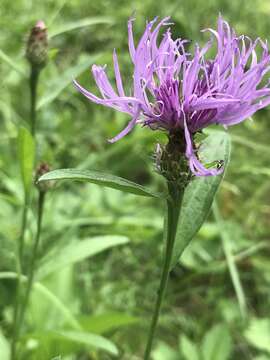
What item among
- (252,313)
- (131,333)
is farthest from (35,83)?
(252,313)

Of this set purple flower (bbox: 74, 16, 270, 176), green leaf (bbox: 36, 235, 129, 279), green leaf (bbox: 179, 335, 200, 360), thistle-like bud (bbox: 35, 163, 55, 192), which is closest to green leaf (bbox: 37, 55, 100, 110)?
thistle-like bud (bbox: 35, 163, 55, 192)

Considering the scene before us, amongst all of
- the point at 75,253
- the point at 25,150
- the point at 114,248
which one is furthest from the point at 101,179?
the point at 114,248

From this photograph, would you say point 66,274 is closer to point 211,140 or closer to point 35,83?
point 35,83

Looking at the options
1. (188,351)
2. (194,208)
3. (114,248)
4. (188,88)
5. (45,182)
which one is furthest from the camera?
(114,248)

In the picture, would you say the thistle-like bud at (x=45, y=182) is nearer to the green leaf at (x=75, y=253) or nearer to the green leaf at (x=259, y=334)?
the green leaf at (x=75, y=253)

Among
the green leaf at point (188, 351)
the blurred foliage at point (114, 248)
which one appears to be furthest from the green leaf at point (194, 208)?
the green leaf at point (188, 351)

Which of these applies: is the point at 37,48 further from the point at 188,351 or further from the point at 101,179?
the point at 188,351
